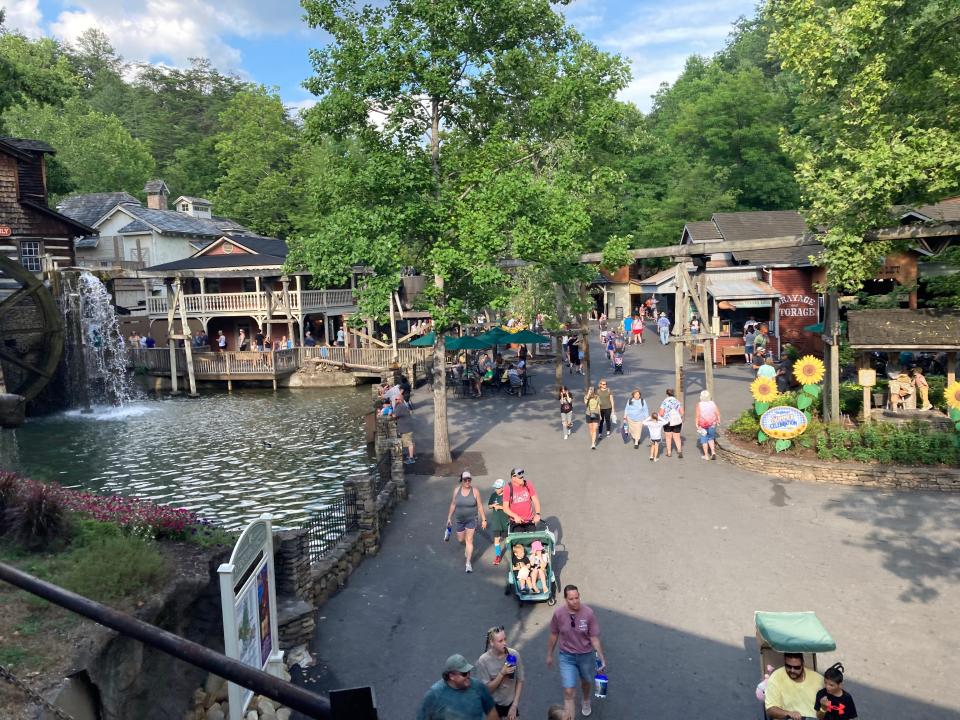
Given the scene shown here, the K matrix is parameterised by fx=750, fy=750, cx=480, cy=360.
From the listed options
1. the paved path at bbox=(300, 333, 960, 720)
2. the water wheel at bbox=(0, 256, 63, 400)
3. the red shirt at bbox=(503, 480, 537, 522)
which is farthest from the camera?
the water wheel at bbox=(0, 256, 63, 400)

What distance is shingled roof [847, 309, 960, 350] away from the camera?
16750 mm

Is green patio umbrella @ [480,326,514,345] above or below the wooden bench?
above

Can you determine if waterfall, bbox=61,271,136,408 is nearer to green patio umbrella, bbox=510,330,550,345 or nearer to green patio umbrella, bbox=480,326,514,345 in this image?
green patio umbrella, bbox=480,326,514,345

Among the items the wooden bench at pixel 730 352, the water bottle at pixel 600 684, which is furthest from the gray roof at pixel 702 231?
the water bottle at pixel 600 684

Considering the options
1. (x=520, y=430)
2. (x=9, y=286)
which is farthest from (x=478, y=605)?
(x=9, y=286)

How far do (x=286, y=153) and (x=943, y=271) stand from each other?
2200 inches

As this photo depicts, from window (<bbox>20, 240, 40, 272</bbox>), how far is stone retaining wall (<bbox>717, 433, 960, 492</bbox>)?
113ft

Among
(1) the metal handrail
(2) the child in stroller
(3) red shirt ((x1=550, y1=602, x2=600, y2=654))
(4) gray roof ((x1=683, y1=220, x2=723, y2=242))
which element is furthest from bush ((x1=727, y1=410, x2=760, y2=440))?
(4) gray roof ((x1=683, y1=220, x2=723, y2=242))

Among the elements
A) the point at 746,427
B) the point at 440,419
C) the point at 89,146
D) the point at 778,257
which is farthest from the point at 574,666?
the point at 89,146

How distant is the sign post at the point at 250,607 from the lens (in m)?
6.86

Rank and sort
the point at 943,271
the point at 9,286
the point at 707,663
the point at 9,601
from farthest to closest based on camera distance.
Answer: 1. the point at 9,286
2. the point at 943,271
3. the point at 707,663
4. the point at 9,601

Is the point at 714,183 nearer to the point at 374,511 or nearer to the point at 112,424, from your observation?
the point at 112,424

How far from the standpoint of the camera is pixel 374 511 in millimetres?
12781

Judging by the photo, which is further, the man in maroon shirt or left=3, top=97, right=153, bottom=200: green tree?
left=3, top=97, right=153, bottom=200: green tree
